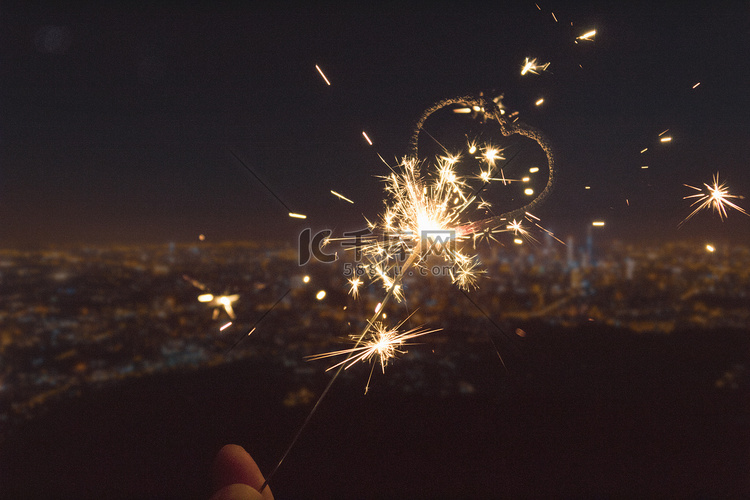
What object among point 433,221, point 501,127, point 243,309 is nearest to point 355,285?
point 433,221

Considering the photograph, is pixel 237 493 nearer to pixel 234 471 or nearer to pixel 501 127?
pixel 234 471

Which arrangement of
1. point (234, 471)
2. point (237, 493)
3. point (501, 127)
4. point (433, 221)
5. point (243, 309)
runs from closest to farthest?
1. point (237, 493)
2. point (234, 471)
3. point (501, 127)
4. point (433, 221)
5. point (243, 309)

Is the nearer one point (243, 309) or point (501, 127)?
point (501, 127)

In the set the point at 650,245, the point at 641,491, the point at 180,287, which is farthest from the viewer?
the point at 180,287

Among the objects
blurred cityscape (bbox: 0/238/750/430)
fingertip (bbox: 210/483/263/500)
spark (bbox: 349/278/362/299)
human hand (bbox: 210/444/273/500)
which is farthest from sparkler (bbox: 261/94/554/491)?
blurred cityscape (bbox: 0/238/750/430)

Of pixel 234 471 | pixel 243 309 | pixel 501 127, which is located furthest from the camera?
pixel 243 309

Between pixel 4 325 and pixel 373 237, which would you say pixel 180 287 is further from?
pixel 373 237

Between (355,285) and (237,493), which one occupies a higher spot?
(355,285)

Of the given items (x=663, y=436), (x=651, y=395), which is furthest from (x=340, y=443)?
(x=651, y=395)
